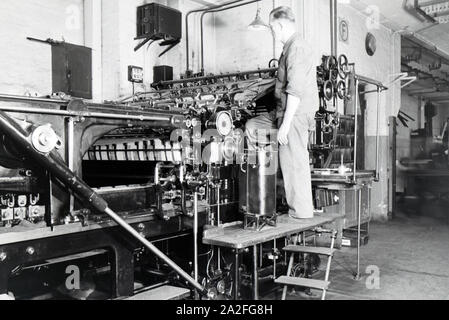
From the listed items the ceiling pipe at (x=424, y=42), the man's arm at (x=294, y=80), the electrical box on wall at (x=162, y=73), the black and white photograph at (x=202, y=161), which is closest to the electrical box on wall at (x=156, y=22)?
→ the black and white photograph at (x=202, y=161)

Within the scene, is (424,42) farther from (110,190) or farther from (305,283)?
(110,190)

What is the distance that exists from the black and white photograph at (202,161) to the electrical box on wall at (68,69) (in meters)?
0.02

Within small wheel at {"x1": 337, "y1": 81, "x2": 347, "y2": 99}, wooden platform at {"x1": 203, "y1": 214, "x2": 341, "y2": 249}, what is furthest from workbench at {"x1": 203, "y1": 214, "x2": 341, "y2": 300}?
small wheel at {"x1": 337, "y1": 81, "x2": 347, "y2": 99}

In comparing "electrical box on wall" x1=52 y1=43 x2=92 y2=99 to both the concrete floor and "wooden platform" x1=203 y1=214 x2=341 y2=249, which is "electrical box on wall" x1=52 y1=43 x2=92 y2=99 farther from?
the concrete floor

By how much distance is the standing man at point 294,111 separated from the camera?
3562 mm

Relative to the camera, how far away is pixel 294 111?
3551mm

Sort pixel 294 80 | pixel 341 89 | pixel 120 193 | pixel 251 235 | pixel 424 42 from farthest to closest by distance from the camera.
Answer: pixel 424 42, pixel 341 89, pixel 294 80, pixel 251 235, pixel 120 193

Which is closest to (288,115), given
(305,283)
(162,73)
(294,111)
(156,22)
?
(294,111)

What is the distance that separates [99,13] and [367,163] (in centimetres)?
567

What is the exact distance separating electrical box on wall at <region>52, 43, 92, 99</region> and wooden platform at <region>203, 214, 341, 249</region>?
13.1ft

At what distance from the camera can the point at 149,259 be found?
3.98 meters

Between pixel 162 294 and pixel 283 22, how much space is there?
2411 millimetres
